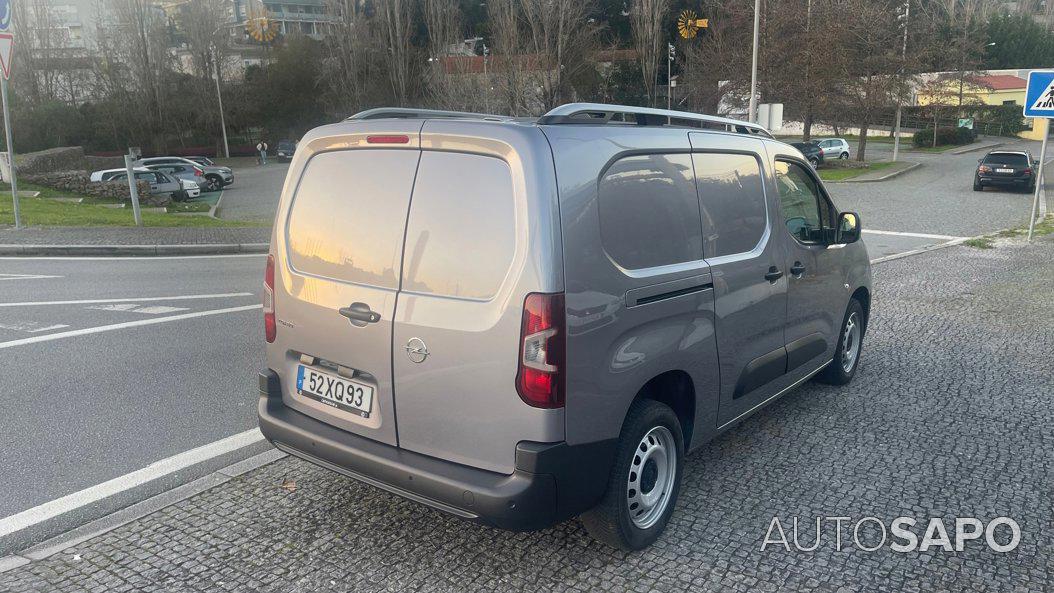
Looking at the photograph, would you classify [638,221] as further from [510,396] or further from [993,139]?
[993,139]

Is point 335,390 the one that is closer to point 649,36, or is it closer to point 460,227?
point 460,227

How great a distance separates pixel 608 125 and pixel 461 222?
0.82 meters

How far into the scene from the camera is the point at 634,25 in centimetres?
5584

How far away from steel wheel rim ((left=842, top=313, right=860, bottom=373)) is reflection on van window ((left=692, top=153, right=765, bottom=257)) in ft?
6.58

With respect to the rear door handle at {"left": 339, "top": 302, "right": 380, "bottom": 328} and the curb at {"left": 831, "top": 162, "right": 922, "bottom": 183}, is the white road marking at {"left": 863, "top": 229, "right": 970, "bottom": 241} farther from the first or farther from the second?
the curb at {"left": 831, "top": 162, "right": 922, "bottom": 183}

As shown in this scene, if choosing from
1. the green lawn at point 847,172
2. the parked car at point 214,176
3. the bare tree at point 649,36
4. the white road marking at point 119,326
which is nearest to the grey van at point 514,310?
the white road marking at point 119,326

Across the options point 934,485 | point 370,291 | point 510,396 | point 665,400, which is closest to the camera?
point 510,396

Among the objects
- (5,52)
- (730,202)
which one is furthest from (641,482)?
(5,52)

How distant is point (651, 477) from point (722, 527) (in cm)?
48

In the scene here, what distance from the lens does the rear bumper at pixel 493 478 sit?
3141 mm

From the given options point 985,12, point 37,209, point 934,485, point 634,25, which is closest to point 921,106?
point 634,25

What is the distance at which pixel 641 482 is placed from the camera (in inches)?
147

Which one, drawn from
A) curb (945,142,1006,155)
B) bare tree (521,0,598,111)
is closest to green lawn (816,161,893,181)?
curb (945,142,1006,155)

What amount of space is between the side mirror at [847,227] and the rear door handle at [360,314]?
3.51 metres
